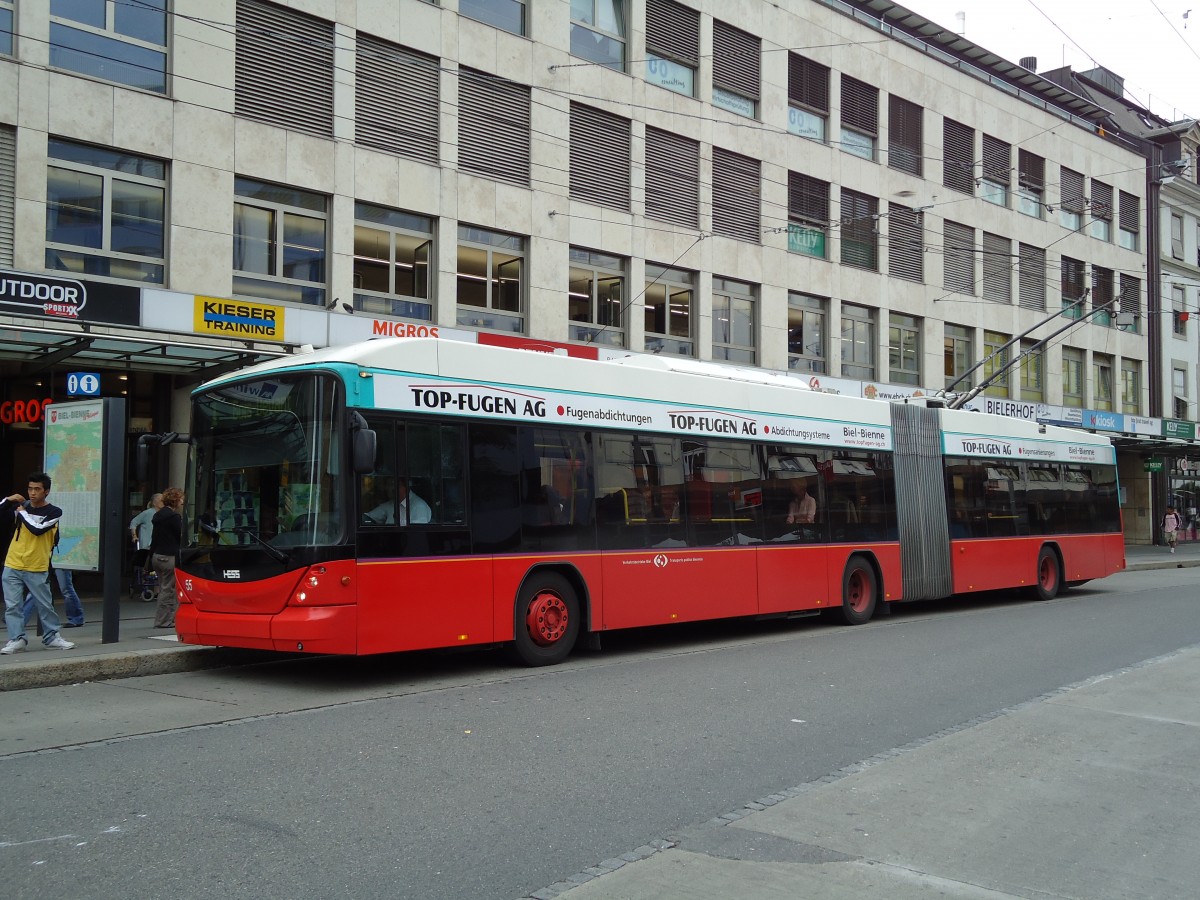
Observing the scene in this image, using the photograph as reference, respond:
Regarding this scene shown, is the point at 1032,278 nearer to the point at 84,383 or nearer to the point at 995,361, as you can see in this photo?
the point at 995,361

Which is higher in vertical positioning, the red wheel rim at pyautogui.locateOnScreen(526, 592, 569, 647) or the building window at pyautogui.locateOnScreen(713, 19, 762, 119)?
the building window at pyautogui.locateOnScreen(713, 19, 762, 119)

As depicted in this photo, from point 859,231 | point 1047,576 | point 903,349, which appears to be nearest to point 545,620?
point 1047,576

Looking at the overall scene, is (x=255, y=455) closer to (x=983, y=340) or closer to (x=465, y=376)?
(x=465, y=376)

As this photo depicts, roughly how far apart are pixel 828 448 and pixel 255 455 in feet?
27.3

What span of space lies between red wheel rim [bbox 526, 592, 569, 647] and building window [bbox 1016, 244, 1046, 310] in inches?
1092

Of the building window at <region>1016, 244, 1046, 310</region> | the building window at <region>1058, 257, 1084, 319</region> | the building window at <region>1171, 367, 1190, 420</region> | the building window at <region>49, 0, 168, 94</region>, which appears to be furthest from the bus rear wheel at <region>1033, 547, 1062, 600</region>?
the building window at <region>1171, 367, 1190, 420</region>

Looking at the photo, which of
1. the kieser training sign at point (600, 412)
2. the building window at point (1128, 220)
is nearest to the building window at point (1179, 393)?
the building window at point (1128, 220)

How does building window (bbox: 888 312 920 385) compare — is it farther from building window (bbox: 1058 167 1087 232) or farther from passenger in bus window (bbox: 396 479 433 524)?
passenger in bus window (bbox: 396 479 433 524)

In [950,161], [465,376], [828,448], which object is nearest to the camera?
[465,376]

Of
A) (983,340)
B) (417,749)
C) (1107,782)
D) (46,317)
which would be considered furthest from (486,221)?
(983,340)

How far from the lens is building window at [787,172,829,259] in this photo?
27297mm

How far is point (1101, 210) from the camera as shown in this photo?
127 feet

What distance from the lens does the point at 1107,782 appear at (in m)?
6.79

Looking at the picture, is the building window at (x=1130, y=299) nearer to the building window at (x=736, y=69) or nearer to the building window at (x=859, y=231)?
the building window at (x=859, y=231)
